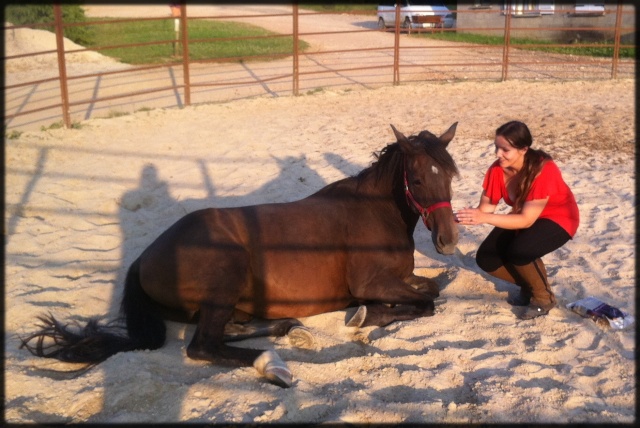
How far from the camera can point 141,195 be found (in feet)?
21.5

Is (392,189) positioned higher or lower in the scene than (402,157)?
lower

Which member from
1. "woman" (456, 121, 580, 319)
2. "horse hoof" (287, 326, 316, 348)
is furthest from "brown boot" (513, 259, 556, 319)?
"horse hoof" (287, 326, 316, 348)

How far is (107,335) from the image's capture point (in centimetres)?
380

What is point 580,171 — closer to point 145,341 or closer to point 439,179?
point 439,179

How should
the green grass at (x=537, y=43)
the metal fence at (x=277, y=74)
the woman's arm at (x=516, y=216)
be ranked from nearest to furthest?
the woman's arm at (x=516, y=216), the metal fence at (x=277, y=74), the green grass at (x=537, y=43)

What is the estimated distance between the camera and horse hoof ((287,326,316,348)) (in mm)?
3877

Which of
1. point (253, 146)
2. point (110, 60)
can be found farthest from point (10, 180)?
point (110, 60)

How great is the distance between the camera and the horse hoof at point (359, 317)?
13.3 feet

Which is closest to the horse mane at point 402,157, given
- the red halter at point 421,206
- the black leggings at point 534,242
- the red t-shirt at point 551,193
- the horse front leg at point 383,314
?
the red halter at point 421,206

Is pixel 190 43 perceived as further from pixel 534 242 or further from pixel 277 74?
pixel 534 242

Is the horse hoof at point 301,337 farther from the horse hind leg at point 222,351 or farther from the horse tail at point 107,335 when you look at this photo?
the horse tail at point 107,335

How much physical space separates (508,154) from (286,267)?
5.03ft

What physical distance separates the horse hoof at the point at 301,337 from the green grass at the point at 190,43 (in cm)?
982

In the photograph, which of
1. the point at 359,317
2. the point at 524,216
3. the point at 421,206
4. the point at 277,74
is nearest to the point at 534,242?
the point at 524,216
